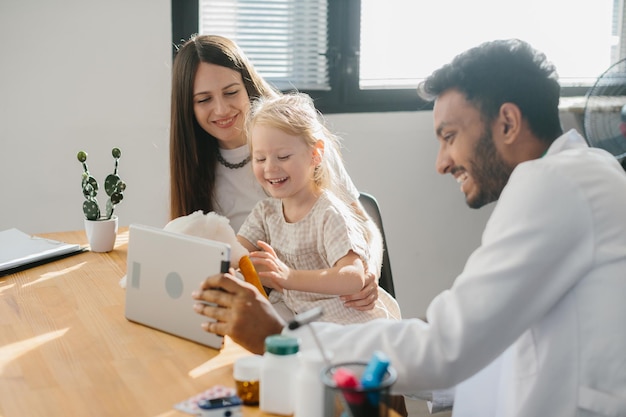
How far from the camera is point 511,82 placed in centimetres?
151

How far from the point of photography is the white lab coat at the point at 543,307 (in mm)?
1306

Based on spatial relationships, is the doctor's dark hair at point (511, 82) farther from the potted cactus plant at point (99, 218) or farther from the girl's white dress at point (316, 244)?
the potted cactus plant at point (99, 218)

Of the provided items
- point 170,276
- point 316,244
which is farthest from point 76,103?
point 170,276

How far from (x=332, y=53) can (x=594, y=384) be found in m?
2.50

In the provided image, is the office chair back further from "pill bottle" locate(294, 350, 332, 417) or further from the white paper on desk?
"pill bottle" locate(294, 350, 332, 417)

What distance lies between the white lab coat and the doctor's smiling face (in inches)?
5.4

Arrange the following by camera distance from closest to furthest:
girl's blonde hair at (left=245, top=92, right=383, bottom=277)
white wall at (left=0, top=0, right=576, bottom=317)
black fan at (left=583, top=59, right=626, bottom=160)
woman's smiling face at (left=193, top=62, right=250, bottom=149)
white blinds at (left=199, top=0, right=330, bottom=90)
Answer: girl's blonde hair at (left=245, top=92, right=383, bottom=277)
woman's smiling face at (left=193, top=62, right=250, bottom=149)
white wall at (left=0, top=0, right=576, bottom=317)
black fan at (left=583, top=59, right=626, bottom=160)
white blinds at (left=199, top=0, right=330, bottom=90)

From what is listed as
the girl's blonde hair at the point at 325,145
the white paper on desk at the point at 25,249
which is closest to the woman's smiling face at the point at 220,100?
the girl's blonde hair at the point at 325,145

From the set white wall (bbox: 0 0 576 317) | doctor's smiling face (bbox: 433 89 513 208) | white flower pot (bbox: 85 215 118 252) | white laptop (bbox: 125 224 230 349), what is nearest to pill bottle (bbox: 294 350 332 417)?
white laptop (bbox: 125 224 230 349)

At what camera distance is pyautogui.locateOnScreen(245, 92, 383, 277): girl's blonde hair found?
2.16 meters

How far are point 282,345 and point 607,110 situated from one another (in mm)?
2440

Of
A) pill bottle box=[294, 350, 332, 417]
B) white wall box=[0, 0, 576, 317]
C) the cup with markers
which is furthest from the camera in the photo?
white wall box=[0, 0, 576, 317]

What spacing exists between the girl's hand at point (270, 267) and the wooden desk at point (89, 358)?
0.31 meters

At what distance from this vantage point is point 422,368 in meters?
1.33
